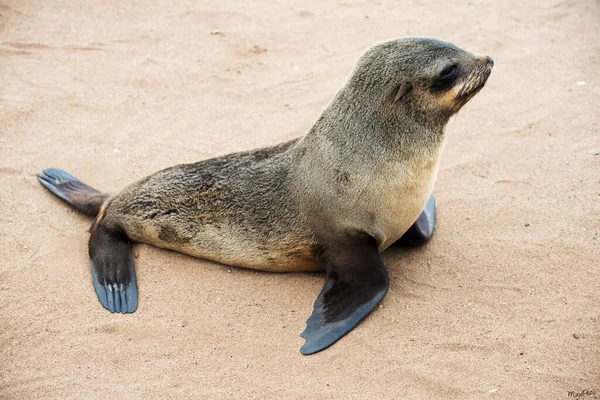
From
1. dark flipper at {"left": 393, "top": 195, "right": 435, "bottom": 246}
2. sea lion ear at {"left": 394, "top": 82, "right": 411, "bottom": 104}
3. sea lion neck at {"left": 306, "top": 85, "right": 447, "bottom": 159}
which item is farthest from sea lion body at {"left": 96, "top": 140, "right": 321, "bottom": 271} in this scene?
sea lion ear at {"left": 394, "top": 82, "right": 411, "bottom": 104}

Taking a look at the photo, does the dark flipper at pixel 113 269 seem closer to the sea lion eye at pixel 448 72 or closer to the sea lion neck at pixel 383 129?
the sea lion neck at pixel 383 129

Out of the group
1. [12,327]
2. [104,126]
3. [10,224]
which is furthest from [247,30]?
[12,327]

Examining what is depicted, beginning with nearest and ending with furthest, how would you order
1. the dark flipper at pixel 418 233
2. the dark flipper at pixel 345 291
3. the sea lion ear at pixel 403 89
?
the dark flipper at pixel 345 291 → the sea lion ear at pixel 403 89 → the dark flipper at pixel 418 233

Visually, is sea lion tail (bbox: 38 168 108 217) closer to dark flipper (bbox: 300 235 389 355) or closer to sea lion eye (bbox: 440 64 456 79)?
dark flipper (bbox: 300 235 389 355)

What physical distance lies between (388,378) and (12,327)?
7.73 feet

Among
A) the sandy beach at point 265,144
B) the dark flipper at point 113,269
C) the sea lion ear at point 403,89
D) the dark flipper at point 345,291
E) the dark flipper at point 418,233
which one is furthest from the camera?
the dark flipper at point 418,233

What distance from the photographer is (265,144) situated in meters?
5.91

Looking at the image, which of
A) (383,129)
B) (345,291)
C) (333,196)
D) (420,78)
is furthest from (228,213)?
(420,78)

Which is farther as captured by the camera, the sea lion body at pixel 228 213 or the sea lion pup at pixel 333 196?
the sea lion body at pixel 228 213

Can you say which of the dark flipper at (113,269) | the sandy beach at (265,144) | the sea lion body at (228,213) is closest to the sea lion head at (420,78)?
the sea lion body at (228,213)

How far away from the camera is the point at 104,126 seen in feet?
20.3

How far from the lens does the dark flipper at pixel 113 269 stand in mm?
4223

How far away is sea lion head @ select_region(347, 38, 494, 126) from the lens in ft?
12.8

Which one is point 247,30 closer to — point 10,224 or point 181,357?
point 10,224
